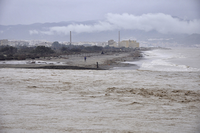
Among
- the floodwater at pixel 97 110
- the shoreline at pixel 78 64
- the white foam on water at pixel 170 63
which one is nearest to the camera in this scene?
the floodwater at pixel 97 110

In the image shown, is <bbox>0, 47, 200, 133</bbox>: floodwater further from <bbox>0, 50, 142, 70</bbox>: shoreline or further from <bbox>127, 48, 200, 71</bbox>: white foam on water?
<bbox>127, 48, 200, 71</bbox>: white foam on water

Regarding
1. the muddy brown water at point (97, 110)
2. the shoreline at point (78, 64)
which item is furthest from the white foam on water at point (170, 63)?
the muddy brown water at point (97, 110)

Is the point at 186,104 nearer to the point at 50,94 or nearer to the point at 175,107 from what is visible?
the point at 175,107

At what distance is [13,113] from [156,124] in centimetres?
389

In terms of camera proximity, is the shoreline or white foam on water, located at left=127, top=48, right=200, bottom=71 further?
white foam on water, located at left=127, top=48, right=200, bottom=71

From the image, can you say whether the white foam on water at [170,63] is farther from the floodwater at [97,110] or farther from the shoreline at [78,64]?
the floodwater at [97,110]

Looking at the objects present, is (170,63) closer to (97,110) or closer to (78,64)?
(78,64)

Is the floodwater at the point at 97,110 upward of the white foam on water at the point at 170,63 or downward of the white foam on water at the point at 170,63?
downward

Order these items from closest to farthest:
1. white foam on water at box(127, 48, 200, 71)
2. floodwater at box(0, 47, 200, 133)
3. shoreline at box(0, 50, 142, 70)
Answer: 1. floodwater at box(0, 47, 200, 133)
2. shoreline at box(0, 50, 142, 70)
3. white foam on water at box(127, 48, 200, 71)

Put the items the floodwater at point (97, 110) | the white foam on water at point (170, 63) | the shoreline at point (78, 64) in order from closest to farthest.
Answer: the floodwater at point (97, 110) → the shoreline at point (78, 64) → the white foam on water at point (170, 63)

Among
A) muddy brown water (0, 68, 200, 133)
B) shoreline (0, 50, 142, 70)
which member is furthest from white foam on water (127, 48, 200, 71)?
muddy brown water (0, 68, 200, 133)

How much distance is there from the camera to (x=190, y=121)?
4965 millimetres

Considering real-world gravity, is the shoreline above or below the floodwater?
above

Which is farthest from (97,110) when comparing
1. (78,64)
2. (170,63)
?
(170,63)
